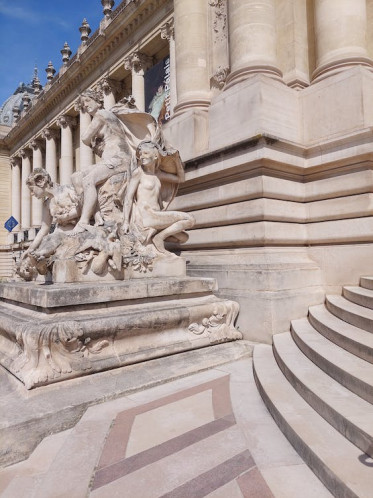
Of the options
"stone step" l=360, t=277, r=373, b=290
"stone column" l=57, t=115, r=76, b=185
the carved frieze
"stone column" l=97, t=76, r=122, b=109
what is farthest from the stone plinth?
"stone column" l=57, t=115, r=76, b=185

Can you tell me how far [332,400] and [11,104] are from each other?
2163 inches

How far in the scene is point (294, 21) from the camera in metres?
7.35

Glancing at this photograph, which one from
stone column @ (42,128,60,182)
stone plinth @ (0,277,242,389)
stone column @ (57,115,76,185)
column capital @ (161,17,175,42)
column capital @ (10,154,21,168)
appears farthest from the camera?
column capital @ (10,154,21,168)

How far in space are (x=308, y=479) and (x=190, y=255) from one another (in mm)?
5303

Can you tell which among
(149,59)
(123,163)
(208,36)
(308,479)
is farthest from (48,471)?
(149,59)

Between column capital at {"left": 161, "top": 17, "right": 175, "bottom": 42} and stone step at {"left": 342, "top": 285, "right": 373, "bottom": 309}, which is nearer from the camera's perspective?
stone step at {"left": 342, "top": 285, "right": 373, "bottom": 309}

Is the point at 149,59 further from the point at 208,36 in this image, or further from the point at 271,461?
the point at 271,461

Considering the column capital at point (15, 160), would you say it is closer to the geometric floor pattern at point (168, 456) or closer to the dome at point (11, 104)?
the dome at point (11, 104)

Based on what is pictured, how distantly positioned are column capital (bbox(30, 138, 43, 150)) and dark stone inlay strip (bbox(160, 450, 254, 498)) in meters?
37.2

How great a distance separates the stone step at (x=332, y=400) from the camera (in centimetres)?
247

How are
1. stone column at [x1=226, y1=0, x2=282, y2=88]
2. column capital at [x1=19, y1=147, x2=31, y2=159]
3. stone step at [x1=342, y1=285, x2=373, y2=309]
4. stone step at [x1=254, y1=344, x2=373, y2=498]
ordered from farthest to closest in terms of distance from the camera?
1. column capital at [x1=19, y1=147, x2=31, y2=159]
2. stone column at [x1=226, y1=0, x2=282, y2=88]
3. stone step at [x1=342, y1=285, x2=373, y2=309]
4. stone step at [x1=254, y1=344, x2=373, y2=498]

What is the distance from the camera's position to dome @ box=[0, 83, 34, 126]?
47.8m

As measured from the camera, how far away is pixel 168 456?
272cm

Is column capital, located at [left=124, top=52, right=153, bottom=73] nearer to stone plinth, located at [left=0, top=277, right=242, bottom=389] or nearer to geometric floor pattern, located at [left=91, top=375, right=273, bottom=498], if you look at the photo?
stone plinth, located at [left=0, top=277, right=242, bottom=389]
